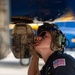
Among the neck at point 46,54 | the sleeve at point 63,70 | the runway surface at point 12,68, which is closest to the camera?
the sleeve at point 63,70

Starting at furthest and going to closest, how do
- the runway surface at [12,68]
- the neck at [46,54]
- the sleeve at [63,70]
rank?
the runway surface at [12,68] → the neck at [46,54] → the sleeve at [63,70]

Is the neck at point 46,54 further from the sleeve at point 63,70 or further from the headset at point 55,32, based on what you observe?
the sleeve at point 63,70

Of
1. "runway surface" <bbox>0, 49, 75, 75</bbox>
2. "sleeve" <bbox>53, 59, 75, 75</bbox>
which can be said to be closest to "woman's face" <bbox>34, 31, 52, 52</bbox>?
"sleeve" <bbox>53, 59, 75, 75</bbox>

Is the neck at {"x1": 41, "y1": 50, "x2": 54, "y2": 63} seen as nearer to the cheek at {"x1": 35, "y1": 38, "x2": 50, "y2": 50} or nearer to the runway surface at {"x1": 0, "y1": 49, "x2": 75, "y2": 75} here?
the cheek at {"x1": 35, "y1": 38, "x2": 50, "y2": 50}

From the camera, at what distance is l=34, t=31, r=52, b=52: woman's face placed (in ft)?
5.29

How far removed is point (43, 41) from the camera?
1633 millimetres

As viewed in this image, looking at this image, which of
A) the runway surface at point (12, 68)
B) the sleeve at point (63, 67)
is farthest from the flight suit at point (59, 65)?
the runway surface at point (12, 68)

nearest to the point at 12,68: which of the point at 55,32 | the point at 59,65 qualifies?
the point at 55,32

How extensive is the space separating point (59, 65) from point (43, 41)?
0.89 ft

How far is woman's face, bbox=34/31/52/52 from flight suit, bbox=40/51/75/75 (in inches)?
3.0

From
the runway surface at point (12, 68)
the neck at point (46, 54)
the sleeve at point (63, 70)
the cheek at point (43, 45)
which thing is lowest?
the runway surface at point (12, 68)

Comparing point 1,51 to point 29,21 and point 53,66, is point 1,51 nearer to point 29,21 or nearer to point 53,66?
point 53,66

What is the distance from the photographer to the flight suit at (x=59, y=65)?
1.36 meters

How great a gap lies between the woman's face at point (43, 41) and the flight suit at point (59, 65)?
77mm
